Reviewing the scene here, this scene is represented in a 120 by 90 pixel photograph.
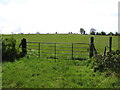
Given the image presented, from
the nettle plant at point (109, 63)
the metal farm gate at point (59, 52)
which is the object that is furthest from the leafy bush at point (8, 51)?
the nettle plant at point (109, 63)

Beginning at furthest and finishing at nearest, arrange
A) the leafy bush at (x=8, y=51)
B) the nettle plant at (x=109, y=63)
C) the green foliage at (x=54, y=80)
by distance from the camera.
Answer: the leafy bush at (x=8, y=51) < the nettle plant at (x=109, y=63) < the green foliage at (x=54, y=80)

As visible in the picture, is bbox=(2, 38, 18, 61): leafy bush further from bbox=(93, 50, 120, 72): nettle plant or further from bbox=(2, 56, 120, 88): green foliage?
bbox=(93, 50, 120, 72): nettle plant

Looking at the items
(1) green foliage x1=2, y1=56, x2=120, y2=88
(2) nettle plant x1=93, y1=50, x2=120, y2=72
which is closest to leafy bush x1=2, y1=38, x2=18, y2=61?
(1) green foliage x1=2, y1=56, x2=120, y2=88

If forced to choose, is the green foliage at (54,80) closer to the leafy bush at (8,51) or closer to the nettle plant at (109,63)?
the nettle plant at (109,63)

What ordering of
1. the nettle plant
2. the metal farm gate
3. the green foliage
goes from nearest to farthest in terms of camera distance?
the green foliage < the nettle plant < the metal farm gate

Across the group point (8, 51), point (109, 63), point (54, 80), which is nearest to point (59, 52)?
point (8, 51)

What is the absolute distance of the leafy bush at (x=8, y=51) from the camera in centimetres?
964

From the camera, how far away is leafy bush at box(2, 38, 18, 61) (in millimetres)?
9637

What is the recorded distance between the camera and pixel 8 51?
984cm

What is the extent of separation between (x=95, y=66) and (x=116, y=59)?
1.16 m

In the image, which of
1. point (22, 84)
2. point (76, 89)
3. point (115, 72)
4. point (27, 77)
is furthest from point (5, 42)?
point (115, 72)

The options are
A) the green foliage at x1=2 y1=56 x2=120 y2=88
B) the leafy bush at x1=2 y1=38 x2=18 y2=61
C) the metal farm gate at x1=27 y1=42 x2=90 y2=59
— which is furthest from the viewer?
the metal farm gate at x1=27 y1=42 x2=90 y2=59

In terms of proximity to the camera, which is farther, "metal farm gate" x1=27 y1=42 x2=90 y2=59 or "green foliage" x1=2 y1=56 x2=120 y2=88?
"metal farm gate" x1=27 y1=42 x2=90 y2=59

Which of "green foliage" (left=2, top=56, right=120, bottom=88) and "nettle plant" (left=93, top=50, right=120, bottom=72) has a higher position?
"nettle plant" (left=93, top=50, right=120, bottom=72)
